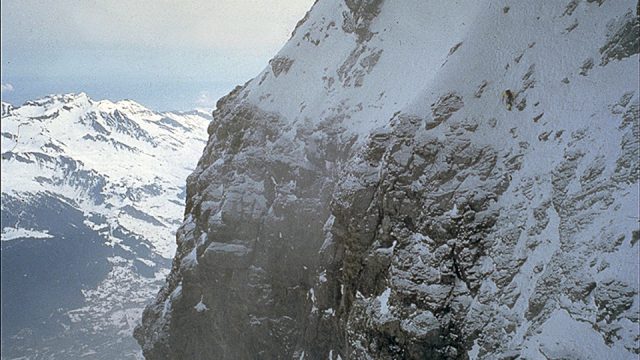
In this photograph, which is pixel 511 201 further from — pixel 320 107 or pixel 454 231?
pixel 320 107

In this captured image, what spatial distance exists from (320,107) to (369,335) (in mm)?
23969

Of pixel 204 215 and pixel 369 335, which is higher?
pixel 204 215

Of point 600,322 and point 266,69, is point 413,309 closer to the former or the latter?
point 600,322

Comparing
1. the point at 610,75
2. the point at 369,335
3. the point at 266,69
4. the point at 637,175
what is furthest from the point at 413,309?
the point at 266,69

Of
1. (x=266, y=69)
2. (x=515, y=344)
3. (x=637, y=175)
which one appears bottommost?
(x=515, y=344)

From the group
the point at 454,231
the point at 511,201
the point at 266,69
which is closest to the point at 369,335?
the point at 454,231

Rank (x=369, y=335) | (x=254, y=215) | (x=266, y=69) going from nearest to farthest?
1. (x=369, y=335)
2. (x=254, y=215)
3. (x=266, y=69)

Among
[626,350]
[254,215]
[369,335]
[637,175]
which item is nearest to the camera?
[626,350]

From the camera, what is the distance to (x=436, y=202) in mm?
30578

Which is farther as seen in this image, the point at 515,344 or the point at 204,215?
the point at 204,215

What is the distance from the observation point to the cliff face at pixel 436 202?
24938 millimetres

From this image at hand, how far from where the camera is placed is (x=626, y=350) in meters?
21.2

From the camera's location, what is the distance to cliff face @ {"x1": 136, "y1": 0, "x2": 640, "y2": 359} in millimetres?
24938

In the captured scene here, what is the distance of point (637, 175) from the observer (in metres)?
23.9
